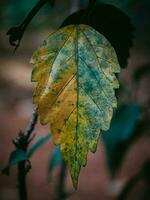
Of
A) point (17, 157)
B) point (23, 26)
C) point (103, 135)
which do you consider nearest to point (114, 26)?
point (23, 26)

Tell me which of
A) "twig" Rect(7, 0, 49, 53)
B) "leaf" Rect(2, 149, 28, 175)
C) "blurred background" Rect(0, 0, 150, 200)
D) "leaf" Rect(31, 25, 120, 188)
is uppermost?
"twig" Rect(7, 0, 49, 53)

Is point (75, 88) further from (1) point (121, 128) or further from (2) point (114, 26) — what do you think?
(1) point (121, 128)

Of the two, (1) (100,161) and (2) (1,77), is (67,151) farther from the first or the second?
(2) (1,77)

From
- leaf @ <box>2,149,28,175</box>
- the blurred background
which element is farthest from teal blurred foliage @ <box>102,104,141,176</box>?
leaf @ <box>2,149,28,175</box>

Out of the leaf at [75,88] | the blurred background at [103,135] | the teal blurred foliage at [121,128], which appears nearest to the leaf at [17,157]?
the leaf at [75,88]

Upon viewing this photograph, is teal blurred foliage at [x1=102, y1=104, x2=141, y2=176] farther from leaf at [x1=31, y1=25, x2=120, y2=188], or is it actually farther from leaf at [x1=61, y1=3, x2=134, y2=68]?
leaf at [x1=31, y1=25, x2=120, y2=188]

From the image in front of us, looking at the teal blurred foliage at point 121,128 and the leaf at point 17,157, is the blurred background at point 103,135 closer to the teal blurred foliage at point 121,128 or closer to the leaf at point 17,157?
the teal blurred foliage at point 121,128
